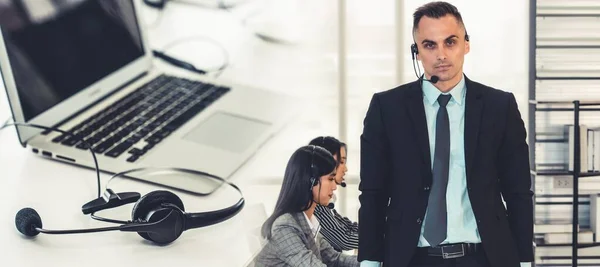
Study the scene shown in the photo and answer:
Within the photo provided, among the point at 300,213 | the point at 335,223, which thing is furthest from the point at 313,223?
the point at 335,223

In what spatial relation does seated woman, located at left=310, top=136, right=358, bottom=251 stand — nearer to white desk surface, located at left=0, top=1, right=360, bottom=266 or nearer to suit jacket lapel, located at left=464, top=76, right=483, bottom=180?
white desk surface, located at left=0, top=1, right=360, bottom=266

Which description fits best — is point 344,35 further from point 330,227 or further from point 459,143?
point 459,143

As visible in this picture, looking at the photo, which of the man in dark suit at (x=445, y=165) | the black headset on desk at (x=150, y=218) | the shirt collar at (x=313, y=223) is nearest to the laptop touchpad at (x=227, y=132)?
the shirt collar at (x=313, y=223)

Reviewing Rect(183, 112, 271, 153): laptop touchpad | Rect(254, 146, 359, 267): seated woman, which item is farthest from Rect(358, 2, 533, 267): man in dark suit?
Rect(183, 112, 271, 153): laptop touchpad

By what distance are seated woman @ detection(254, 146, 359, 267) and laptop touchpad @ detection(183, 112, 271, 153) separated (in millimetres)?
156

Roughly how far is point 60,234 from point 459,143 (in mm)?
798

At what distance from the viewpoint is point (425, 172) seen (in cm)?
151

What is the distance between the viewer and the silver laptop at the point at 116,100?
1.74 m

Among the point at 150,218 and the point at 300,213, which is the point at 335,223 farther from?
the point at 150,218

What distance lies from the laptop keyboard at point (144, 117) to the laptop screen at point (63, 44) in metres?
0.10

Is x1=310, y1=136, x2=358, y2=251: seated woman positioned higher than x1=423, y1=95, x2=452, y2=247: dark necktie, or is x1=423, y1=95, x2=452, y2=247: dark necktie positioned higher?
x1=423, y1=95, x2=452, y2=247: dark necktie

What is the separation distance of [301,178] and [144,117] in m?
0.43

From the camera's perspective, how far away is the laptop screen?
1.73 metres

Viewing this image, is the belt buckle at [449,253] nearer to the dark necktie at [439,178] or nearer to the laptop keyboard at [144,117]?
the dark necktie at [439,178]
